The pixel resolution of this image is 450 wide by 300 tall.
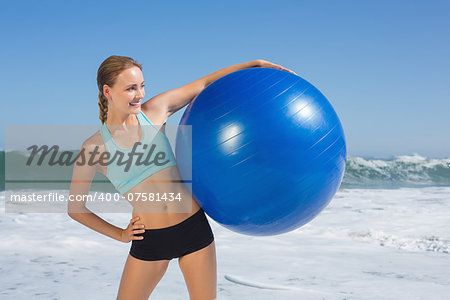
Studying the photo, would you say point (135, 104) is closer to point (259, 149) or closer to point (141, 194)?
point (141, 194)

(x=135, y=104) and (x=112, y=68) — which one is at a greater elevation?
(x=112, y=68)

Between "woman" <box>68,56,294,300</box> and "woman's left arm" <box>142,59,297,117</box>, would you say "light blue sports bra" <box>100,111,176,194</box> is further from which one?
"woman's left arm" <box>142,59,297,117</box>

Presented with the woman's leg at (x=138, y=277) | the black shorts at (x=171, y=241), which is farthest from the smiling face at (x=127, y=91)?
the woman's leg at (x=138, y=277)

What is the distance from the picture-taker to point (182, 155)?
2340 mm

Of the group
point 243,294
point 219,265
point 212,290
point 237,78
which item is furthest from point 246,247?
point 237,78

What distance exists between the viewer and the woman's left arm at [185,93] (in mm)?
2504

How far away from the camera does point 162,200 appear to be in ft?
7.56

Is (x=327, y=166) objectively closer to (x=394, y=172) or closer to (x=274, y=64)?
(x=274, y=64)

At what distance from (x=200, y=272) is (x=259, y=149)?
777mm

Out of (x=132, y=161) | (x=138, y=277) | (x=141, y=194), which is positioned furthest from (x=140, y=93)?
(x=138, y=277)

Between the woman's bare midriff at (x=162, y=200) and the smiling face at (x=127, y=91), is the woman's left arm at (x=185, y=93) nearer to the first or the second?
the smiling face at (x=127, y=91)

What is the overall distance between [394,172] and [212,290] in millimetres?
19486

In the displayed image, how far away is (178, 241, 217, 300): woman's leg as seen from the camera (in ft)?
7.82

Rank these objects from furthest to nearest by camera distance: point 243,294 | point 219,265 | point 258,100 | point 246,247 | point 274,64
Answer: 1. point 246,247
2. point 219,265
3. point 243,294
4. point 274,64
5. point 258,100
